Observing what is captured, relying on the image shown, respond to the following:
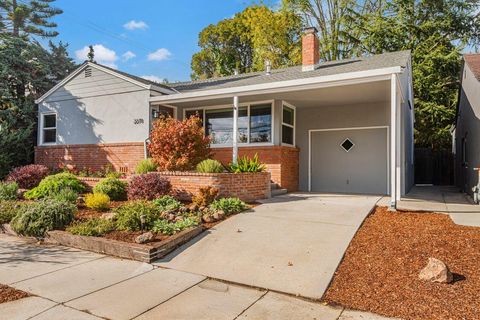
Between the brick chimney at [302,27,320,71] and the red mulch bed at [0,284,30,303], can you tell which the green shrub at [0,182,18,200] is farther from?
the brick chimney at [302,27,320,71]

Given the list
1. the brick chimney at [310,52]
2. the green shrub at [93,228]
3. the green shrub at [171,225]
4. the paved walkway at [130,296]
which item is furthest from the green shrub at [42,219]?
the brick chimney at [310,52]

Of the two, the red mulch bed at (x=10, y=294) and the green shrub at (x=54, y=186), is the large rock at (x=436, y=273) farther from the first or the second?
the green shrub at (x=54, y=186)

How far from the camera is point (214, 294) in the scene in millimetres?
3908

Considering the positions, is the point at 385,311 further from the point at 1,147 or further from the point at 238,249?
the point at 1,147

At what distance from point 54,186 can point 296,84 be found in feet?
22.9

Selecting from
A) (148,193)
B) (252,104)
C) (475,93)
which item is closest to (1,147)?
(148,193)

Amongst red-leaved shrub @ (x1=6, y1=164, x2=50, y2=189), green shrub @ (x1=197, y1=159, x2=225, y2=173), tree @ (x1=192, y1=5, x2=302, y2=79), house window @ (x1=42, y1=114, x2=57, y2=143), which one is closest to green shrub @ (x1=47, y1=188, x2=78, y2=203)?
red-leaved shrub @ (x1=6, y1=164, x2=50, y2=189)

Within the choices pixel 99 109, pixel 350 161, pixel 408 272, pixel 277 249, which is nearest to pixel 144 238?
pixel 277 249

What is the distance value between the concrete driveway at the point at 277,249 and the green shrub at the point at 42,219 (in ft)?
8.64

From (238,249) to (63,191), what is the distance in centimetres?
543

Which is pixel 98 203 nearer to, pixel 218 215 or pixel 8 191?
pixel 218 215

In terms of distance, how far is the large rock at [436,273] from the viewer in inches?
155

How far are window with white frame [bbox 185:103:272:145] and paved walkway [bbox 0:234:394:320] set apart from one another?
21.9 ft

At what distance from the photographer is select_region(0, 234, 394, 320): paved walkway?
3.39 meters
